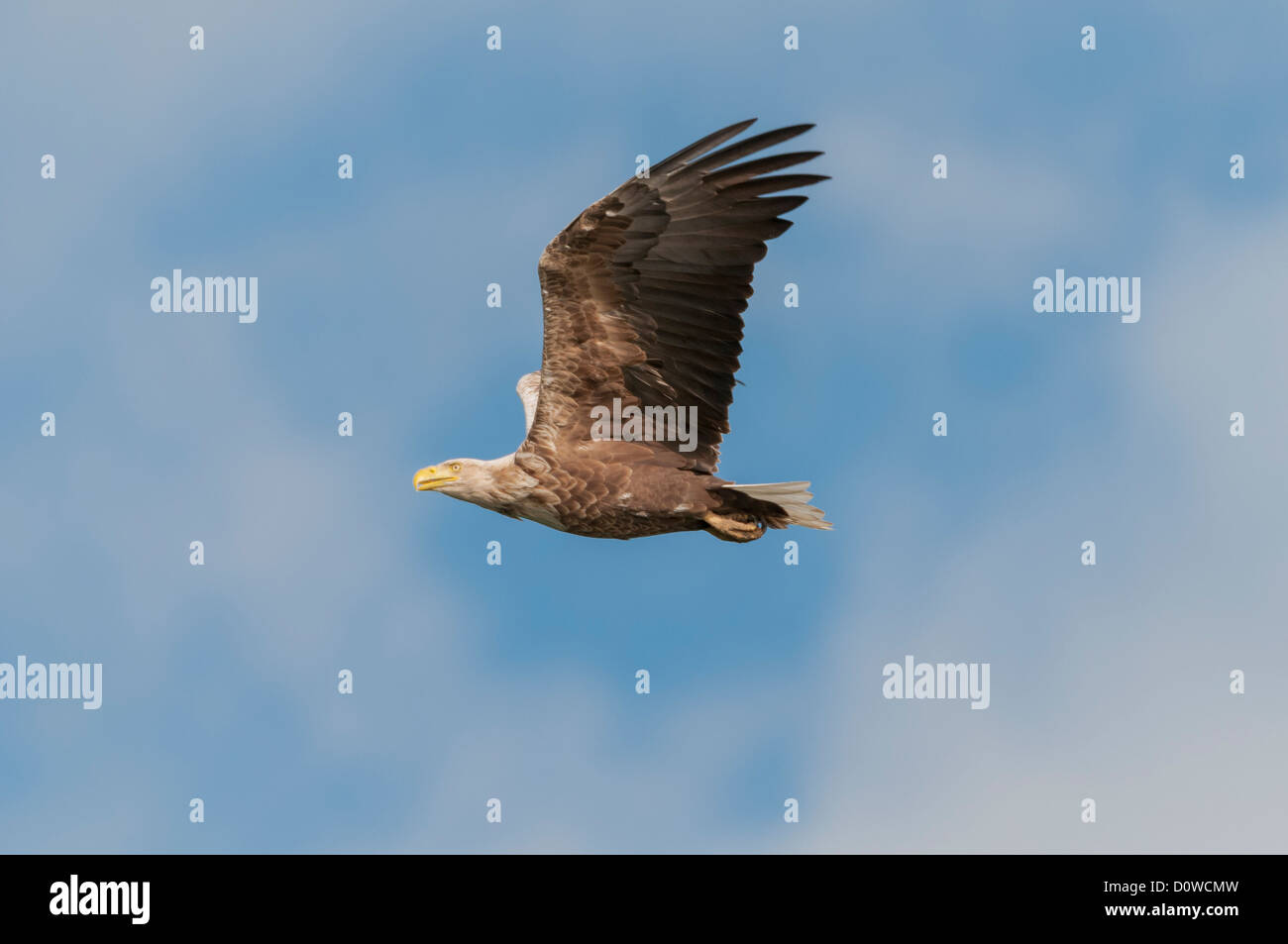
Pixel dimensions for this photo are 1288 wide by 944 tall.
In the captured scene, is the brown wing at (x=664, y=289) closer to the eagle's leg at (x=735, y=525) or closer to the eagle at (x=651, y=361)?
the eagle at (x=651, y=361)

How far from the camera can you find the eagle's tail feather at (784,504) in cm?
1321

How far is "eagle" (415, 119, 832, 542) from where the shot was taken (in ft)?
42.6

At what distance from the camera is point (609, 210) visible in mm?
12875

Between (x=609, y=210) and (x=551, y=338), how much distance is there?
3.54 ft

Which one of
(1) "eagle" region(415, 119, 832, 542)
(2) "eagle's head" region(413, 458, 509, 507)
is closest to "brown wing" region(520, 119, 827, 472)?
(1) "eagle" region(415, 119, 832, 542)

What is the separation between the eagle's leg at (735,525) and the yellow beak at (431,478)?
6.74 feet

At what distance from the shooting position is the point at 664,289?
1323 centimetres

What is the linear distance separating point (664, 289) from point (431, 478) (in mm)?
2417

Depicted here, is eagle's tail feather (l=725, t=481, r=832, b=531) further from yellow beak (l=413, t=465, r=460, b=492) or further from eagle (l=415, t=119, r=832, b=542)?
yellow beak (l=413, t=465, r=460, b=492)

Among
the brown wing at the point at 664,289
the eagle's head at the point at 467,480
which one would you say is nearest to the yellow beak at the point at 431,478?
the eagle's head at the point at 467,480

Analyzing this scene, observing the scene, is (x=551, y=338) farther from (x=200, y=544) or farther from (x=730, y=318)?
(x=200, y=544)

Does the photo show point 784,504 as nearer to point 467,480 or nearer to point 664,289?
point 664,289

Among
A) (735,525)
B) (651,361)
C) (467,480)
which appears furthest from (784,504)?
(467,480)
